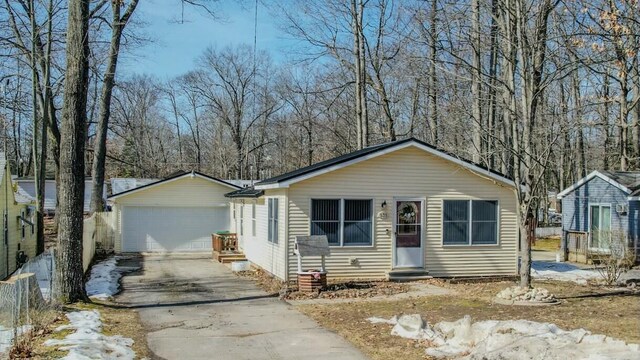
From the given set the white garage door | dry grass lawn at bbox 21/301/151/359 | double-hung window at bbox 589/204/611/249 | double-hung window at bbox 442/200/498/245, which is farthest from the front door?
the white garage door

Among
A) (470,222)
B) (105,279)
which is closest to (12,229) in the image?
(105,279)

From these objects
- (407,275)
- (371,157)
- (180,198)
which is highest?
(371,157)

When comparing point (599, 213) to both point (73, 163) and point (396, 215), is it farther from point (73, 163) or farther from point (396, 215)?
point (73, 163)

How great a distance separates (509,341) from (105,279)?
38.8 ft

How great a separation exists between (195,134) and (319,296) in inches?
1860

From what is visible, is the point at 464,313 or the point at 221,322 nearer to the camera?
the point at 221,322

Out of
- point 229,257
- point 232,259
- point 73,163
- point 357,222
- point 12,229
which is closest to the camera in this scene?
point 73,163

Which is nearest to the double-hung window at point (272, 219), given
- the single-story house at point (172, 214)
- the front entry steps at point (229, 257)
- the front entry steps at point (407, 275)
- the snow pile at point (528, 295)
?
the front entry steps at point (407, 275)

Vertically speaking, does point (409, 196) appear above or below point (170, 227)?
above

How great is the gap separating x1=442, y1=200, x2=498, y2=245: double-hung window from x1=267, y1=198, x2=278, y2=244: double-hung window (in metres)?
4.56

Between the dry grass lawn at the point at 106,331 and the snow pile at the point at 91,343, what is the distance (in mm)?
108

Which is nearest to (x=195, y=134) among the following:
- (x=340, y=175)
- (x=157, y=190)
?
(x=157, y=190)

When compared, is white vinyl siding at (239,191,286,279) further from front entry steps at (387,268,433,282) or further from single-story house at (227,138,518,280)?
front entry steps at (387,268,433,282)

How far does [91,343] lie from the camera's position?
26.6 feet
